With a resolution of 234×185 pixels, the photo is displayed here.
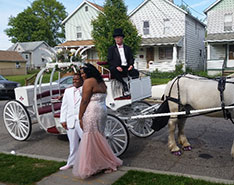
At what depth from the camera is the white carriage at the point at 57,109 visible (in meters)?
6.04

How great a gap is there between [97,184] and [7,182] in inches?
60.7

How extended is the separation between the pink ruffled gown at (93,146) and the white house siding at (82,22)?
92.9 feet

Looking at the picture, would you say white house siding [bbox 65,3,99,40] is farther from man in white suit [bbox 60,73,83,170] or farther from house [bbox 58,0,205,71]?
man in white suit [bbox 60,73,83,170]

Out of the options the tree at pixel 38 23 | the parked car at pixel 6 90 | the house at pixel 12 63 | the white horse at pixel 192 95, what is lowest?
the parked car at pixel 6 90

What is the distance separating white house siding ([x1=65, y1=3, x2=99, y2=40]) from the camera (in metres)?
31.6

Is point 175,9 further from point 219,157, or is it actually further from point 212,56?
point 219,157

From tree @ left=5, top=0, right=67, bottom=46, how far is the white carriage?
55.6 metres

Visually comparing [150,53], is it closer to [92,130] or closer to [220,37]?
[220,37]

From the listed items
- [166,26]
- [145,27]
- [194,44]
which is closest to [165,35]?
[166,26]

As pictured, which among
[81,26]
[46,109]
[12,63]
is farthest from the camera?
[12,63]

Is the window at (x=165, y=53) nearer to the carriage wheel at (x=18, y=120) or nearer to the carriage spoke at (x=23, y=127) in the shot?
the carriage wheel at (x=18, y=120)

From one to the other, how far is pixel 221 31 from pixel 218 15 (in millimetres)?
1535

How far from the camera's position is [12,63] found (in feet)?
147

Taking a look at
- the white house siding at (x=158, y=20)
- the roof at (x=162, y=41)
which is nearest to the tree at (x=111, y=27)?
the roof at (x=162, y=41)
